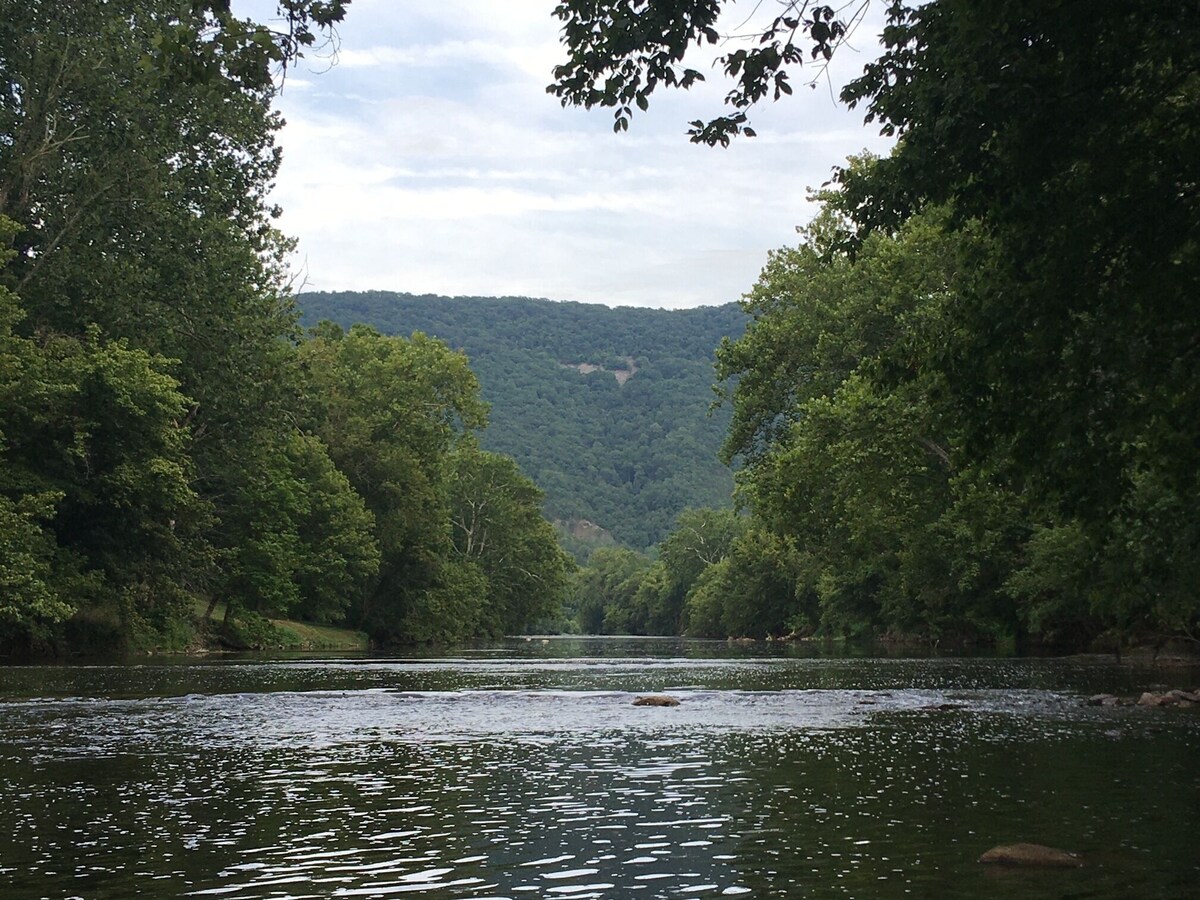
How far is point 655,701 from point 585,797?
584 inches

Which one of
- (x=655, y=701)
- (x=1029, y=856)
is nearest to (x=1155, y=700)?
(x=655, y=701)

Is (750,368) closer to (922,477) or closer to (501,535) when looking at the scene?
(922,477)

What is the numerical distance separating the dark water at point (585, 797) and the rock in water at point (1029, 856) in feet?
0.68

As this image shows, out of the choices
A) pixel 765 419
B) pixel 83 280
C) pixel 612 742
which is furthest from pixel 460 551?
pixel 612 742

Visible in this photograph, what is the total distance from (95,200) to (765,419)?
30521mm

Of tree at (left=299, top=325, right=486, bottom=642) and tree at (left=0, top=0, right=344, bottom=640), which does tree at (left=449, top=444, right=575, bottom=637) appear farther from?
tree at (left=0, top=0, right=344, bottom=640)

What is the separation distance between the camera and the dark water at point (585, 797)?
10.0 metres

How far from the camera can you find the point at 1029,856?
10.4 meters

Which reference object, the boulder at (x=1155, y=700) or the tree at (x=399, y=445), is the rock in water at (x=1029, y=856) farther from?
the tree at (x=399, y=445)

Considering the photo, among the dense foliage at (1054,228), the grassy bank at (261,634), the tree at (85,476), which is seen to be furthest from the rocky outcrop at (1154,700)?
the grassy bank at (261,634)

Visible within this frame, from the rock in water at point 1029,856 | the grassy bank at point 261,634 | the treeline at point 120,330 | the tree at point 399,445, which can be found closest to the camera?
the rock in water at point 1029,856

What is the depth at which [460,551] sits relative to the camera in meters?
127

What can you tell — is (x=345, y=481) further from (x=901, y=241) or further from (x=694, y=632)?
(x=694, y=632)

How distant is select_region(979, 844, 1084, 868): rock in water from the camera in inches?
407
